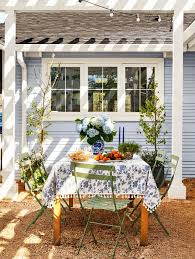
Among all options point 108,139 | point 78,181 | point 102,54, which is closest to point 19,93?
point 102,54

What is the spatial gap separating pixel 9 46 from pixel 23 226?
3.17 m

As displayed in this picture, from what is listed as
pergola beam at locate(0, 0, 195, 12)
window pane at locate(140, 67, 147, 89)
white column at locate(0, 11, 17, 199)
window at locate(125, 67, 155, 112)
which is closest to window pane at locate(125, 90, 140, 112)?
window at locate(125, 67, 155, 112)

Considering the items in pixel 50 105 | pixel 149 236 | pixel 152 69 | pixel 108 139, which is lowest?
pixel 149 236

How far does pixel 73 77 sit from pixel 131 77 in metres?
1.31

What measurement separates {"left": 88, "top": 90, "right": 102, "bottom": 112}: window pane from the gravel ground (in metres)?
4.12

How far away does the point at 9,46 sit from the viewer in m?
7.42

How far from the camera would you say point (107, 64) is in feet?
33.7

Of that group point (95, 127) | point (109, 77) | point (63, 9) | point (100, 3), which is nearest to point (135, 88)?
point (109, 77)

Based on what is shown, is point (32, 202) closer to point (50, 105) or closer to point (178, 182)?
point (178, 182)

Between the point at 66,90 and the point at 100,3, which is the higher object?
the point at 100,3

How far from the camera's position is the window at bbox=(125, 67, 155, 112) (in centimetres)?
1035

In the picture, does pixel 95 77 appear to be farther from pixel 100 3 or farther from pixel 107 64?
pixel 100 3

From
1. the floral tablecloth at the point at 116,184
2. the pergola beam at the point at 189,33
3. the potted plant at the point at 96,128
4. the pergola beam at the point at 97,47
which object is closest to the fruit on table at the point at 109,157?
the potted plant at the point at 96,128

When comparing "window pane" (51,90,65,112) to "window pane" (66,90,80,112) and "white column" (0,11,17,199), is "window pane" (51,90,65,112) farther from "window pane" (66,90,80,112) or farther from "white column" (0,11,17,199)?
"white column" (0,11,17,199)
